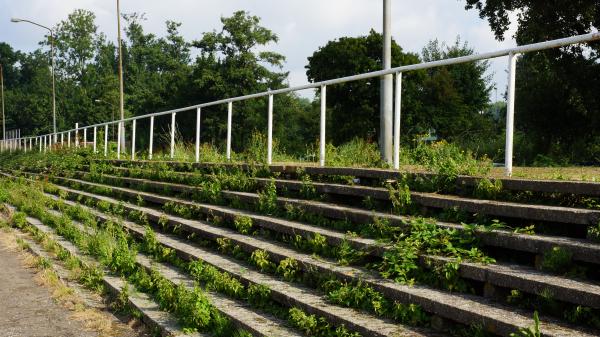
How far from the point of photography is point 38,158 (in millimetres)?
24875

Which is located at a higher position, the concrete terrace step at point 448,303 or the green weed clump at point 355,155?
the green weed clump at point 355,155

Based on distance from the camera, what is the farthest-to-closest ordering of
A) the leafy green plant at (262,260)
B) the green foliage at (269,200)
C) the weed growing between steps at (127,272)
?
the green foliage at (269,200) → the leafy green plant at (262,260) → the weed growing between steps at (127,272)

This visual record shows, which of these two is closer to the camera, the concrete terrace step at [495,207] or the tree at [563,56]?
the concrete terrace step at [495,207]

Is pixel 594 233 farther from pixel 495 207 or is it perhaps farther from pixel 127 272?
pixel 127 272

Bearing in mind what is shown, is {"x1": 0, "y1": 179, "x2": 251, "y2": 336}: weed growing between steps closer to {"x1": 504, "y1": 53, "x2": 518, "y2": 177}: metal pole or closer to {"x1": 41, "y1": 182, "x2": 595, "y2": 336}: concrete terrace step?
{"x1": 41, "y1": 182, "x2": 595, "y2": 336}: concrete terrace step

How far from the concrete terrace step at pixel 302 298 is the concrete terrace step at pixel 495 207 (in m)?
1.12

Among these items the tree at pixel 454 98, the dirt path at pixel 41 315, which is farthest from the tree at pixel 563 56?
the dirt path at pixel 41 315

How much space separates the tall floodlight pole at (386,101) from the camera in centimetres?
794

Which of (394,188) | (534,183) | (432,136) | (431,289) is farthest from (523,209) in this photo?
(432,136)

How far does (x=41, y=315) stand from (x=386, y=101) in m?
4.71

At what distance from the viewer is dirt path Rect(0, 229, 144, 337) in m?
6.48

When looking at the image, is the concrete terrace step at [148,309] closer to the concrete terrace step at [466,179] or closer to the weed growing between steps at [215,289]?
the weed growing between steps at [215,289]

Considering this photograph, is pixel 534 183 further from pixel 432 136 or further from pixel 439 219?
pixel 432 136

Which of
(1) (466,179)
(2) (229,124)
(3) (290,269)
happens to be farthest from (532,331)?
(2) (229,124)
